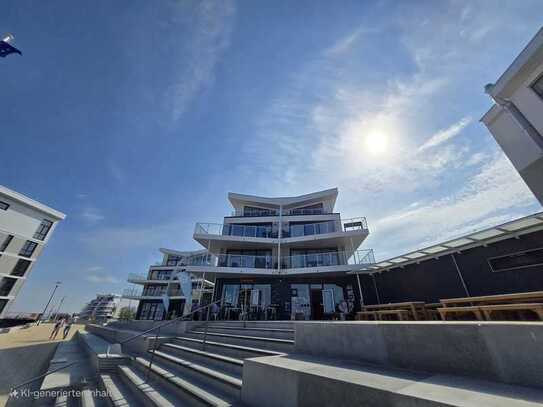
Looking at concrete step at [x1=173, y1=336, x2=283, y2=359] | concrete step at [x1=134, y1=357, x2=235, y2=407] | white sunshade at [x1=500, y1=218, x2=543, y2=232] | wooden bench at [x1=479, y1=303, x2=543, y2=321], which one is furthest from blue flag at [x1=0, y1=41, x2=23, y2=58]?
white sunshade at [x1=500, y1=218, x2=543, y2=232]

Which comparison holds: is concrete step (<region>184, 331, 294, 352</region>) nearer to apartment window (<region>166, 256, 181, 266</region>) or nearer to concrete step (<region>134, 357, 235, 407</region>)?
concrete step (<region>134, 357, 235, 407</region>)

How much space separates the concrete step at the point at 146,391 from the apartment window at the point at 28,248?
1381 inches

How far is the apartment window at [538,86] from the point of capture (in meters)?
7.26

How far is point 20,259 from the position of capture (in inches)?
1022

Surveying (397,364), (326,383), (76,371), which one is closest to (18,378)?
(76,371)

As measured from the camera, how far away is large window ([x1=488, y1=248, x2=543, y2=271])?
6809 mm

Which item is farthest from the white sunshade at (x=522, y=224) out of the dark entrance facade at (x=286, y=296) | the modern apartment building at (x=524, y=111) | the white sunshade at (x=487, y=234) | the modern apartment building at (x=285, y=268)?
the dark entrance facade at (x=286, y=296)

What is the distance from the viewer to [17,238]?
85.4 feet

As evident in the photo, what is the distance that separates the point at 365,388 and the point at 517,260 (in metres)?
9.50

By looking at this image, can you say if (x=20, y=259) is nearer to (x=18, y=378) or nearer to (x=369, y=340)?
(x=18, y=378)

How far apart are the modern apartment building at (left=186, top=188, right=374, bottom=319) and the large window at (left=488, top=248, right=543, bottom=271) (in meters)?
5.96

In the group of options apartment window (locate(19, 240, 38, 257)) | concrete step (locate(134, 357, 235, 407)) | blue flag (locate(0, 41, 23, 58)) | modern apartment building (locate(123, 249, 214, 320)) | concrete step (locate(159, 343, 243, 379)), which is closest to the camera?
concrete step (locate(134, 357, 235, 407))

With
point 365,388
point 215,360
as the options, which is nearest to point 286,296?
Result: point 215,360

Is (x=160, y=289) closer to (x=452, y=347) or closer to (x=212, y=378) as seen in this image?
(x=212, y=378)
